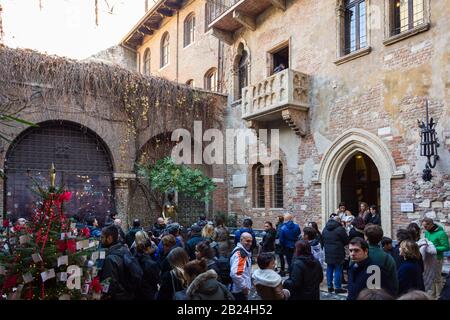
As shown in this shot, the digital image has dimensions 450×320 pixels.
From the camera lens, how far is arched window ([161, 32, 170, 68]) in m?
22.4

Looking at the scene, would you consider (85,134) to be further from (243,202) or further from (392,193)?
(392,193)

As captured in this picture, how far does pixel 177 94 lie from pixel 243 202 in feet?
15.6

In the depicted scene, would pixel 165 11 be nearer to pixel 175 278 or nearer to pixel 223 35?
pixel 223 35

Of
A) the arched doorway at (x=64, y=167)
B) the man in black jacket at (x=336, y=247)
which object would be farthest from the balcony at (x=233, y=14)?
the man in black jacket at (x=336, y=247)

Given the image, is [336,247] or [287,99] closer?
[336,247]

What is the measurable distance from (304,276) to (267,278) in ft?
1.95

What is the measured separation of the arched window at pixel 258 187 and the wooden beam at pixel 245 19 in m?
5.12

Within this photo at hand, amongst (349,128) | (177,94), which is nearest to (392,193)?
(349,128)

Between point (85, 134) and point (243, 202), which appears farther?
point (243, 202)

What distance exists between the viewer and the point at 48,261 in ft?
14.0

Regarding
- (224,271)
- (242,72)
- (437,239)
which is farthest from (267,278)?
(242,72)

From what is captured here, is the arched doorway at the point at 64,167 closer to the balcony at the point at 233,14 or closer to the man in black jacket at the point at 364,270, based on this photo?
the balcony at the point at 233,14

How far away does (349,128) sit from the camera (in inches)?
459

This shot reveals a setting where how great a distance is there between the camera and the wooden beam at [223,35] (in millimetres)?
16547
